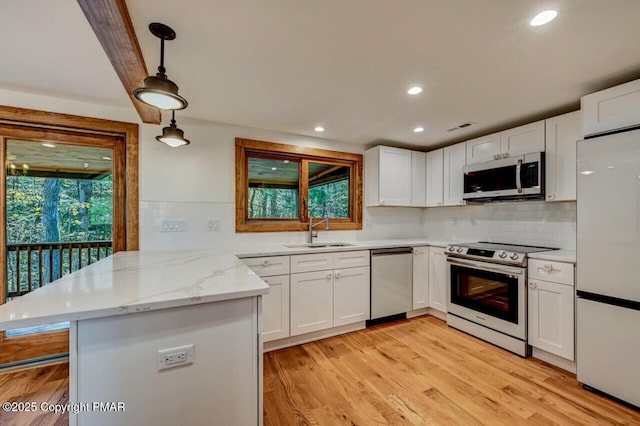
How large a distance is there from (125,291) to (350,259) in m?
2.10

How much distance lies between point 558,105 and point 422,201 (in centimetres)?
171

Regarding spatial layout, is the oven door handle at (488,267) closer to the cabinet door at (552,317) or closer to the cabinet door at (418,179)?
the cabinet door at (552,317)

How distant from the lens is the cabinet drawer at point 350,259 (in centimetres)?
282

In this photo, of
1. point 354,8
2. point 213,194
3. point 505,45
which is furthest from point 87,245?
point 505,45

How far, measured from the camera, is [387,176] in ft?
11.4

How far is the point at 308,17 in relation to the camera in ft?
4.46

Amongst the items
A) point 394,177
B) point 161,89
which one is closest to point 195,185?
point 161,89

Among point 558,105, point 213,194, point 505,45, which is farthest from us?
point 213,194

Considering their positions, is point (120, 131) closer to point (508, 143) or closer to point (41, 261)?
point (41, 261)

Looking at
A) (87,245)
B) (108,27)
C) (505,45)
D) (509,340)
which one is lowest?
(509,340)

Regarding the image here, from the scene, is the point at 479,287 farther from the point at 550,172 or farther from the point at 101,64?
the point at 101,64

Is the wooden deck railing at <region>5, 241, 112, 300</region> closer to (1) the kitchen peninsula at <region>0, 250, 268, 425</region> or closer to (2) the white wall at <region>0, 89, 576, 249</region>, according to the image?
(2) the white wall at <region>0, 89, 576, 249</region>

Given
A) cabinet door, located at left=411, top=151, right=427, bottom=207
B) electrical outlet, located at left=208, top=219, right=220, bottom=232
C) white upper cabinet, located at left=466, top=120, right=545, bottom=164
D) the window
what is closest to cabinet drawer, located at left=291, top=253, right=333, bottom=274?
the window

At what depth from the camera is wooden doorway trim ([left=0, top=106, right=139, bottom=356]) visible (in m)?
2.21
